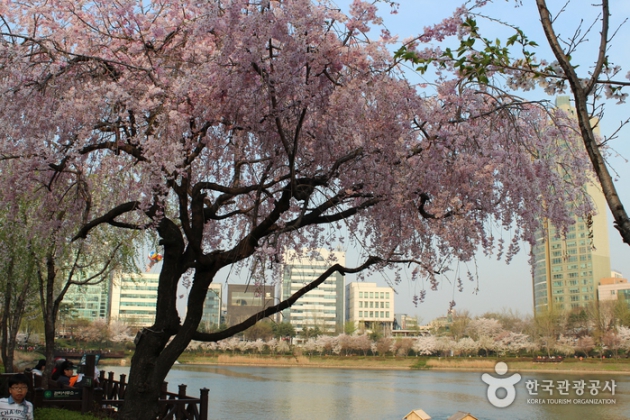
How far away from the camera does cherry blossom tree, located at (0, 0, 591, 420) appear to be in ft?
18.9

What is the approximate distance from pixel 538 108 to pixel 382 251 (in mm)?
2569

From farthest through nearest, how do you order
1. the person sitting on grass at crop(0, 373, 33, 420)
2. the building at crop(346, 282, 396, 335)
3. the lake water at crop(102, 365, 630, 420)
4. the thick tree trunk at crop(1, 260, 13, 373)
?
the building at crop(346, 282, 396, 335)
the lake water at crop(102, 365, 630, 420)
the thick tree trunk at crop(1, 260, 13, 373)
the person sitting on grass at crop(0, 373, 33, 420)

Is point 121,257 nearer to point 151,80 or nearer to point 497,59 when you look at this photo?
point 151,80

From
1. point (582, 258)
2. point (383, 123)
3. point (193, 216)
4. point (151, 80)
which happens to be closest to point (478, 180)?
point (383, 123)

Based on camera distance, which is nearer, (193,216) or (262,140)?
(262,140)

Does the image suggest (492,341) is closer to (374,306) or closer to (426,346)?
(426,346)

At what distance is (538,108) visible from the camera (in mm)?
6805

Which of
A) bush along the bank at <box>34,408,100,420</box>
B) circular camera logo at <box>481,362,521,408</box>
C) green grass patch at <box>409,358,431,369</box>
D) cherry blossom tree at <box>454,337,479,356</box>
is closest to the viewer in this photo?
bush along the bank at <box>34,408,100,420</box>

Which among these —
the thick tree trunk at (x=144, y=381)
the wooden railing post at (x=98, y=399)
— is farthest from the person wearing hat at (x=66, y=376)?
the thick tree trunk at (x=144, y=381)

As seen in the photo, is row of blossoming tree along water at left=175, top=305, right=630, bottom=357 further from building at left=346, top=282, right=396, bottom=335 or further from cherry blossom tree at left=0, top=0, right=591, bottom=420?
cherry blossom tree at left=0, top=0, right=591, bottom=420

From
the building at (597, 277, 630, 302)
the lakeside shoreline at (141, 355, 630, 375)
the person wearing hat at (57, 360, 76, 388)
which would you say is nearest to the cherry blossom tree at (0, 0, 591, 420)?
the person wearing hat at (57, 360, 76, 388)

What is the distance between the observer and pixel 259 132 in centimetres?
644

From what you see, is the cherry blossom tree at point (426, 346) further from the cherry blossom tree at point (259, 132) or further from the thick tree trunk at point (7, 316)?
the cherry blossom tree at point (259, 132)

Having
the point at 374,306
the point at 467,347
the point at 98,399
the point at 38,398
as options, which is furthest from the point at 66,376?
the point at 374,306
